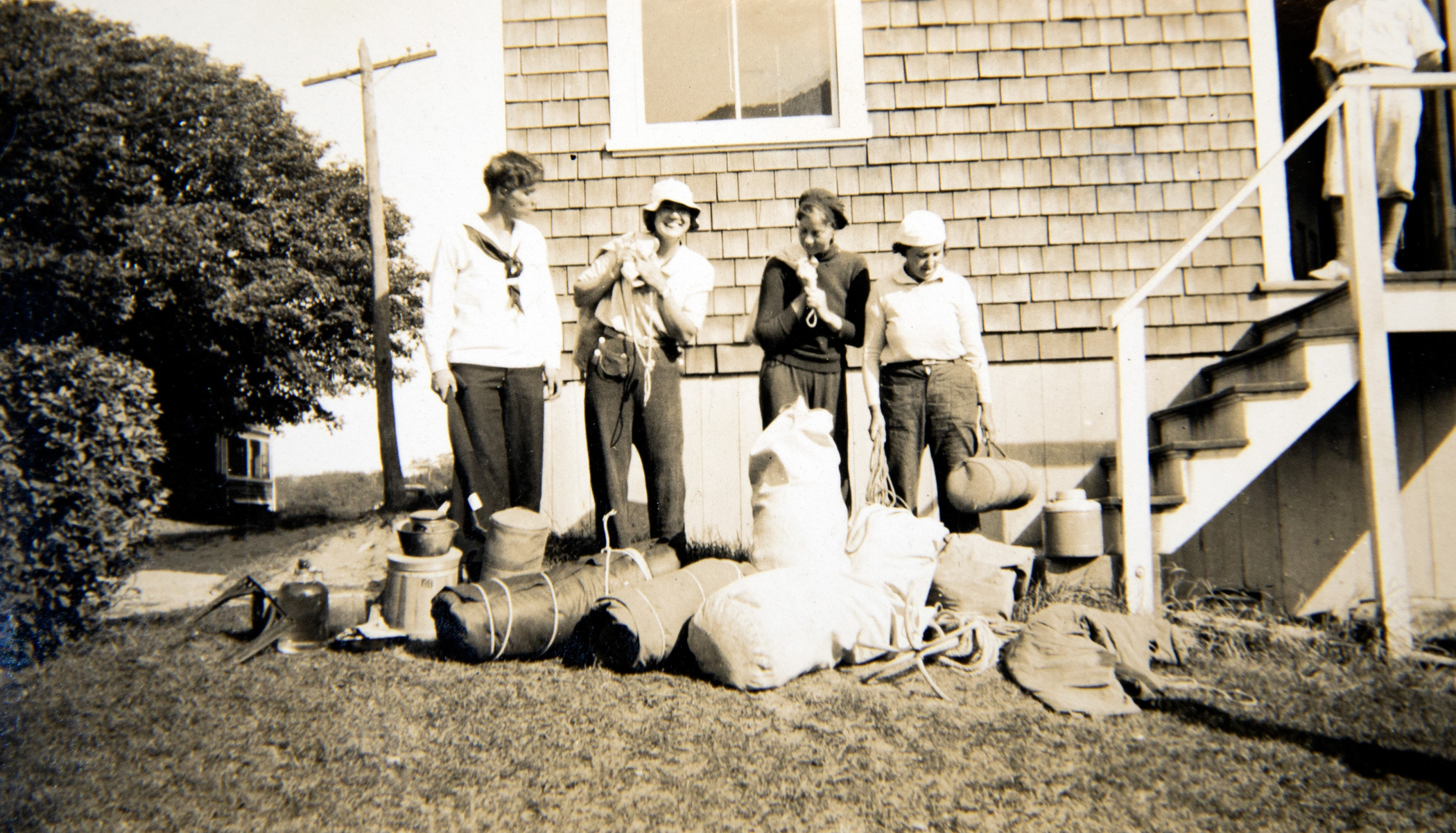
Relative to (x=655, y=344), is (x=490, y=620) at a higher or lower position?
lower

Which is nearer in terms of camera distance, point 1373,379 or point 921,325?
point 1373,379

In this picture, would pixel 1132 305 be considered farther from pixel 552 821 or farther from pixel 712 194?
pixel 552 821

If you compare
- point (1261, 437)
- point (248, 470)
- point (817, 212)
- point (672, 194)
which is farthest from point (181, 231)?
point (248, 470)

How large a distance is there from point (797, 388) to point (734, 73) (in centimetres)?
247

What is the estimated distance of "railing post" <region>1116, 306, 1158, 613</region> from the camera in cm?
371

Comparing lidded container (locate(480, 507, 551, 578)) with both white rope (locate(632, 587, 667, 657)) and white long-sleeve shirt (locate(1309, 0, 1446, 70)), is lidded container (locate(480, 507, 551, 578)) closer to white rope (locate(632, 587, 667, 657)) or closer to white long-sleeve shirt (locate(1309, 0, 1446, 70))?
white rope (locate(632, 587, 667, 657))

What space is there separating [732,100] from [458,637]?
368 cm

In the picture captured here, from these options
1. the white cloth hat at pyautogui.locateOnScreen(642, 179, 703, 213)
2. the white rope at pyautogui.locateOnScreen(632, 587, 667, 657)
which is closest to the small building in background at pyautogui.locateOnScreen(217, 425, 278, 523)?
the white cloth hat at pyautogui.locateOnScreen(642, 179, 703, 213)

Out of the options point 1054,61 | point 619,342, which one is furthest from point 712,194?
point 1054,61

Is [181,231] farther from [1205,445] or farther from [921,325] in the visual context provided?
[1205,445]

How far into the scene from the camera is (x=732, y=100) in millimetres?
5180

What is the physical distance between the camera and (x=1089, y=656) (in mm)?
2846

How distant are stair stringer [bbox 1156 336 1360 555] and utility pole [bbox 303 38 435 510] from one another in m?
7.46

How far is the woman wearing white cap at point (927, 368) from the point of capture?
379 centimetres
